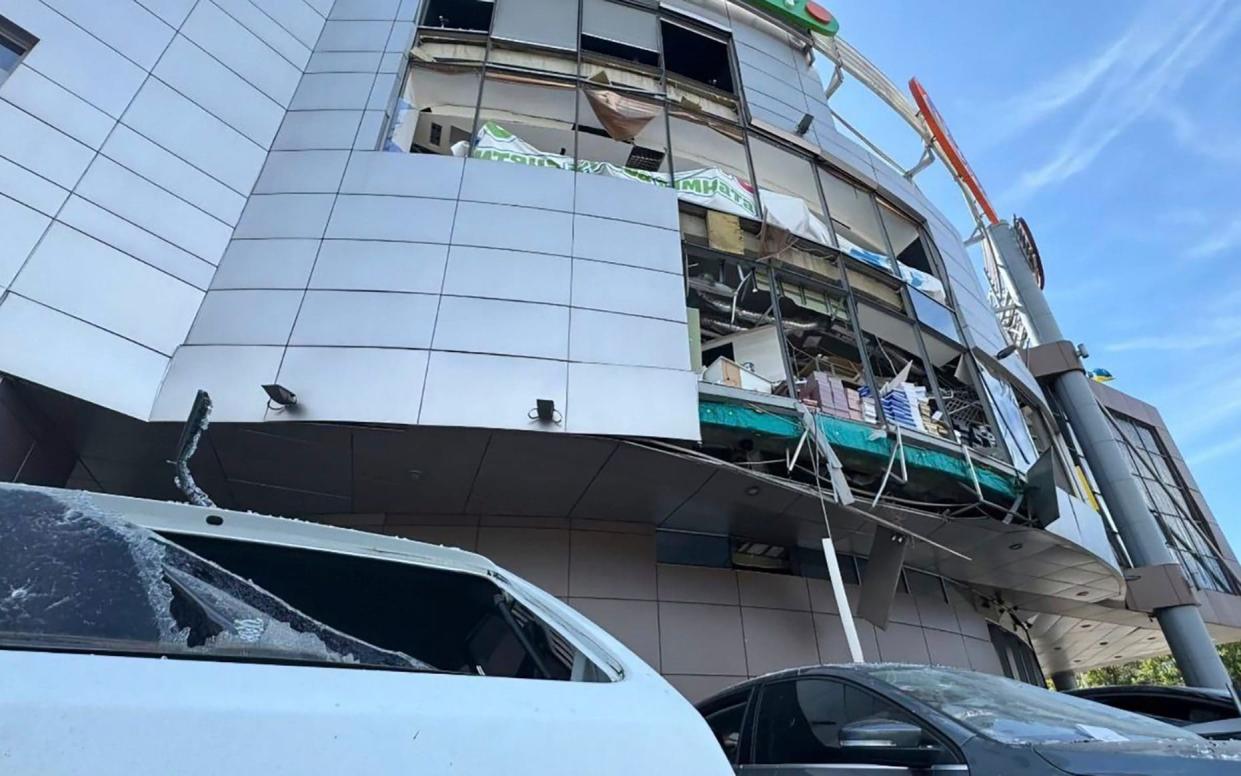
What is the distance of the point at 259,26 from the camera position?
355 inches

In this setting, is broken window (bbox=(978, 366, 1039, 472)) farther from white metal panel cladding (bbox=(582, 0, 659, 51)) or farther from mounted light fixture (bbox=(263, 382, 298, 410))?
mounted light fixture (bbox=(263, 382, 298, 410))

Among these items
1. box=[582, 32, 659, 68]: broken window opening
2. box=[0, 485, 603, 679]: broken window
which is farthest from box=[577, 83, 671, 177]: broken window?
box=[0, 485, 603, 679]: broken window

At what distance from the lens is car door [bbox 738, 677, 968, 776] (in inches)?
93.1

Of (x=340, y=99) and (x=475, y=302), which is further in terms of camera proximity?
(x=340, y=99)

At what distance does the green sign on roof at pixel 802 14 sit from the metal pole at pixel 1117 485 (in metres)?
6.82

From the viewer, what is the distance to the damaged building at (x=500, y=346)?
5.80 metres

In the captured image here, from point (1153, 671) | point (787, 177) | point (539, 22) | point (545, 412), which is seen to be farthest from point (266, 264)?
point (1153, 671)

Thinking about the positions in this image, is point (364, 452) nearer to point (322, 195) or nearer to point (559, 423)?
point (559, 423)

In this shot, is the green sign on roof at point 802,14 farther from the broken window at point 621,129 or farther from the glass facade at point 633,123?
the broken window at point 621,129

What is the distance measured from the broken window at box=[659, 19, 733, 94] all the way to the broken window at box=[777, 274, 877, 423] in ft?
19.9

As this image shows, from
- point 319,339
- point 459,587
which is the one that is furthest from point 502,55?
point 459,587

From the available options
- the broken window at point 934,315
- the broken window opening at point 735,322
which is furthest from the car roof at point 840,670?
the broken window at point 934,315

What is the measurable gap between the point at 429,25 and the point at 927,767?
42.7 feet

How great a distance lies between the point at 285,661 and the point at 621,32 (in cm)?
1357
